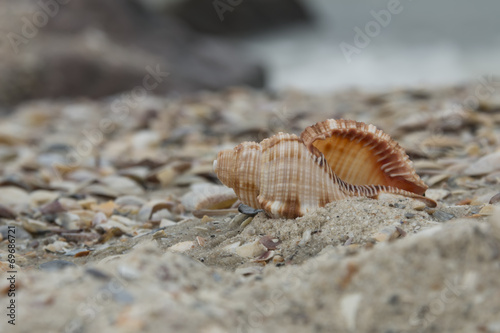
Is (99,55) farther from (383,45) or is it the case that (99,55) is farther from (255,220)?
(255,220)

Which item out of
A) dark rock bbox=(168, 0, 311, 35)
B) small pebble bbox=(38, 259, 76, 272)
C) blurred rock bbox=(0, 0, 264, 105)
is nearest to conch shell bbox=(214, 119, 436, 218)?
small pebble bbox=(38, 259, 76, 272)

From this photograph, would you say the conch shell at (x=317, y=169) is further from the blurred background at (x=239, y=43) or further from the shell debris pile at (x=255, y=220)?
the blurred background at (x=239, y=43)

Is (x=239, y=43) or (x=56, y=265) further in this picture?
(x=239, y=43)

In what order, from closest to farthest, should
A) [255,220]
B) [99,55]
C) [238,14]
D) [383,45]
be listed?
[255,220]
[99,55]
[383,45]
[238,14]

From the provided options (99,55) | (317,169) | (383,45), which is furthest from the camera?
(383,45)

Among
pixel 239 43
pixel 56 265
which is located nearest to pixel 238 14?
pixel 239 43

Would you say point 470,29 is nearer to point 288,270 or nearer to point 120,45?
point 120,45

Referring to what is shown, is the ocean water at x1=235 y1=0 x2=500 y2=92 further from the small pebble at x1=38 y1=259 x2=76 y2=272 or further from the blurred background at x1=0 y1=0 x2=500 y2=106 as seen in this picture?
the small pebble at x1=38 y1=259 x2=76 y2=272
